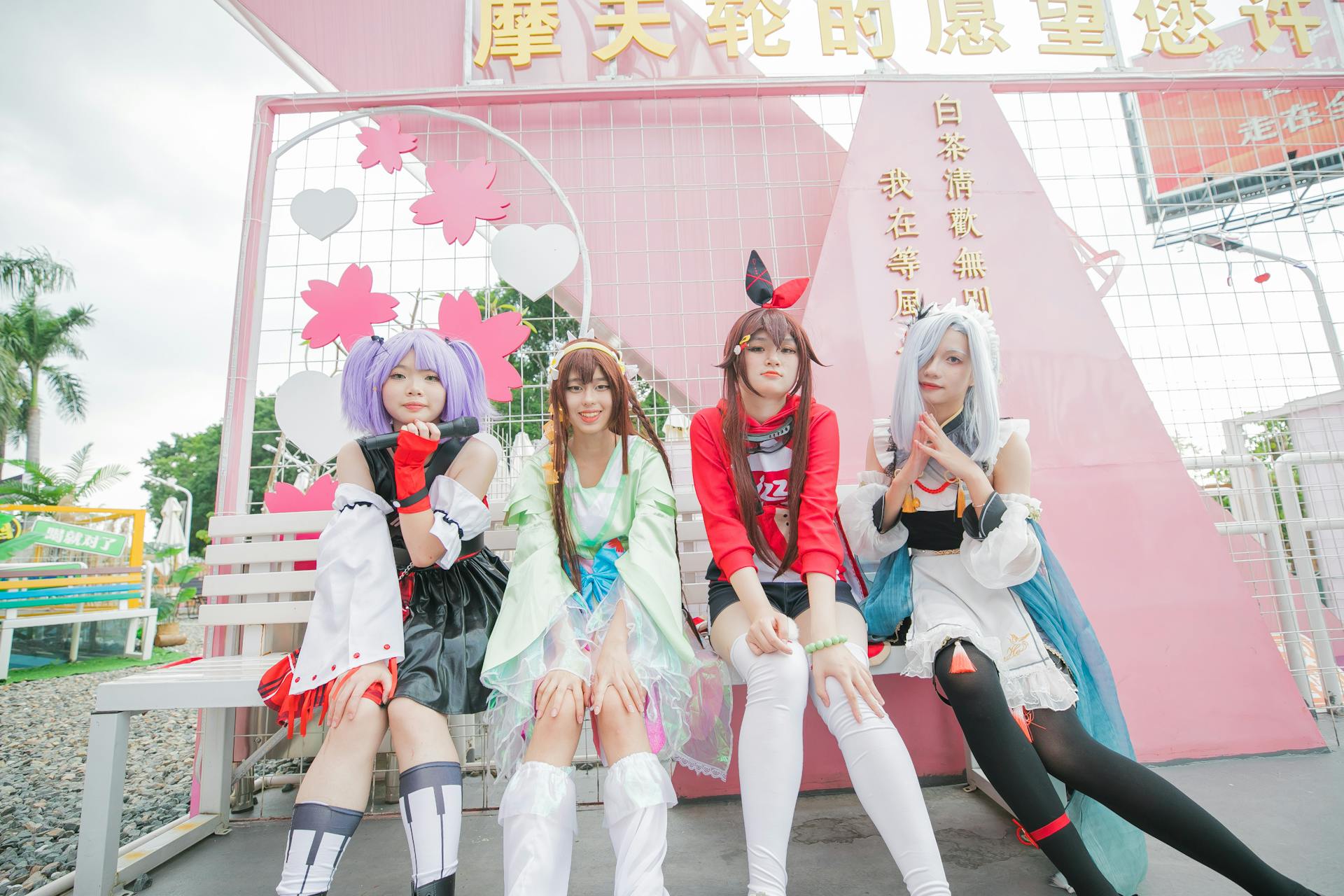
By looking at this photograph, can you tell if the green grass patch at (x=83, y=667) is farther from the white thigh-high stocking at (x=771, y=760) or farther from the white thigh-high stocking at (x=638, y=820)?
the white thigh-high stocking at (x=771, y=760)

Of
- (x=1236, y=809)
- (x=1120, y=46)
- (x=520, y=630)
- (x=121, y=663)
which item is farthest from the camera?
(x=121, y=663)

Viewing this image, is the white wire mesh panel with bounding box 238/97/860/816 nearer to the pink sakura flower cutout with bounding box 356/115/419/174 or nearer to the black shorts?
the pink sakura flower cutout with bounding box 356/115/419/174

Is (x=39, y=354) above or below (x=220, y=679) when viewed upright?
above

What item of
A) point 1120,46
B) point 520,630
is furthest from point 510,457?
point 1120,46

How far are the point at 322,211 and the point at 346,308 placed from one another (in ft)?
1.41

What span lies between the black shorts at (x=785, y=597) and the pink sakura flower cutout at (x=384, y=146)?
2227 millimetres

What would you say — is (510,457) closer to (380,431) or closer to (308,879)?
(380,431)

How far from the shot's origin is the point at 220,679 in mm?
1591

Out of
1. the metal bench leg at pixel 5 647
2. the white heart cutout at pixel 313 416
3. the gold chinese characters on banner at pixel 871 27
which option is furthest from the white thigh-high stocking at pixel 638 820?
the metal bench leg at pixel 5 647

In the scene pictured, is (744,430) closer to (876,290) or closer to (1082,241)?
(876,290)

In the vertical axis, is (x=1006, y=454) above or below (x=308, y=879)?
above

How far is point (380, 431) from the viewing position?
5.62ft

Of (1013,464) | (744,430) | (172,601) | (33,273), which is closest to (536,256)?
(744,430)

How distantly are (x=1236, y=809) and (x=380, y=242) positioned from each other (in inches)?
139
